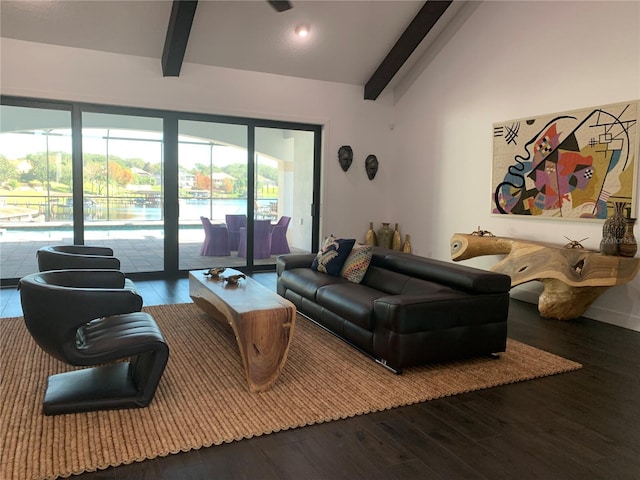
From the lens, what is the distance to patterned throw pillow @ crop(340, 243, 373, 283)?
4449 mm

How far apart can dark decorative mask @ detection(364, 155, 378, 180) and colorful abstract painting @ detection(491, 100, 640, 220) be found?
A: 2203 millimetres

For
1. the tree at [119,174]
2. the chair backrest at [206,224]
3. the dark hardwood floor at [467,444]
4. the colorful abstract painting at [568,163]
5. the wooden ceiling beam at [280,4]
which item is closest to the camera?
the dark hardwood floor at [467,444]

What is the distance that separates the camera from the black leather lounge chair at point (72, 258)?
4.02 meters

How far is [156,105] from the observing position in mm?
6223

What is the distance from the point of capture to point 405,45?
6.66m

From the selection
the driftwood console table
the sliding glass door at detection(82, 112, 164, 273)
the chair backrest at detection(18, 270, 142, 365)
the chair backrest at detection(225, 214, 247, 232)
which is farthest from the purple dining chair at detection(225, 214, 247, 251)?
the chair backrest at detection(18, 270, 142, 365)

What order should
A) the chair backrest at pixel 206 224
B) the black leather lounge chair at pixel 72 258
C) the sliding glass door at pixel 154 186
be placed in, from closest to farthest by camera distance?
the black leather lounge chair at pixel 72 258 → the sliding glass door at pixel 154 186 → the chair backrest at pixel 206 224

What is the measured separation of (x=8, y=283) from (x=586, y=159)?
6693 millimetres

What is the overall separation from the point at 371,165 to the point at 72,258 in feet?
16.0

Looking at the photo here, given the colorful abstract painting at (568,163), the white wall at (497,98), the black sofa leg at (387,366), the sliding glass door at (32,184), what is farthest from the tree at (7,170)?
the colorful abstract painting at (568,163)

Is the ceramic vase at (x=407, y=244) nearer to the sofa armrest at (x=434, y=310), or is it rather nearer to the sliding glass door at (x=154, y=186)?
the sliding glass door at (x=154, y=186)

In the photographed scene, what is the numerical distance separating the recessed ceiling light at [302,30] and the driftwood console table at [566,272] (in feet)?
11.9

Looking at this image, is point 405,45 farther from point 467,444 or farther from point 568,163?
point 467,444

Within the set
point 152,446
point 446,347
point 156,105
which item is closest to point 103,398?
point 152,446
